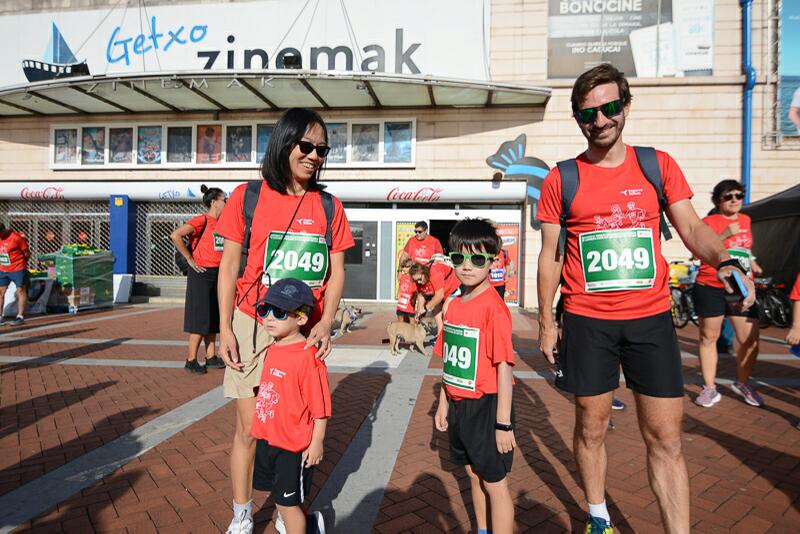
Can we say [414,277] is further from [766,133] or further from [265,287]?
[766,133]

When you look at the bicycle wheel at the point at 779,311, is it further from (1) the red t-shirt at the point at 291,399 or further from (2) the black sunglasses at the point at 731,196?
(1) the red t-shirt at the point at 291,399

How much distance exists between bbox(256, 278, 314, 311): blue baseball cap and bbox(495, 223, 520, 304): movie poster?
11.3 metres

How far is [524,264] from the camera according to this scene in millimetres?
12867

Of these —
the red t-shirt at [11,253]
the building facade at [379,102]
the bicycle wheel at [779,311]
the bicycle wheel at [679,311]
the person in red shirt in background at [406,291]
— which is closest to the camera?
the person in red shirt in background at [406,291]

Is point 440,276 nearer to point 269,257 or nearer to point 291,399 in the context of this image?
point 269,257

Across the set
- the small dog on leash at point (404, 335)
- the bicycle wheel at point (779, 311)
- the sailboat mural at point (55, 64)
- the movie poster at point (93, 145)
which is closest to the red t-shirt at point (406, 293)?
the small dog on leash at point (404, 335)

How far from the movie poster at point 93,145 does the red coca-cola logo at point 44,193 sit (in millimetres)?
1188

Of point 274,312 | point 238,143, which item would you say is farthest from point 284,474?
point 238,143

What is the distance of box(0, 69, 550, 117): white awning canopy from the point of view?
11375 mm

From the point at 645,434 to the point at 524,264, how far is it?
35.9 feet

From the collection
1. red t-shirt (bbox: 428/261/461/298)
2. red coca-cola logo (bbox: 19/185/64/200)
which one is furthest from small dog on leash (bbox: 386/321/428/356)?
red coca-cola logo (bbox: 19/185/64/200)

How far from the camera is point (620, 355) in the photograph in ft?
7.38

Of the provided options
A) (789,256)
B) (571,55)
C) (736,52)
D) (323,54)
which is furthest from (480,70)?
(789,256)

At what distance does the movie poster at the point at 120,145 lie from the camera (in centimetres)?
1470
